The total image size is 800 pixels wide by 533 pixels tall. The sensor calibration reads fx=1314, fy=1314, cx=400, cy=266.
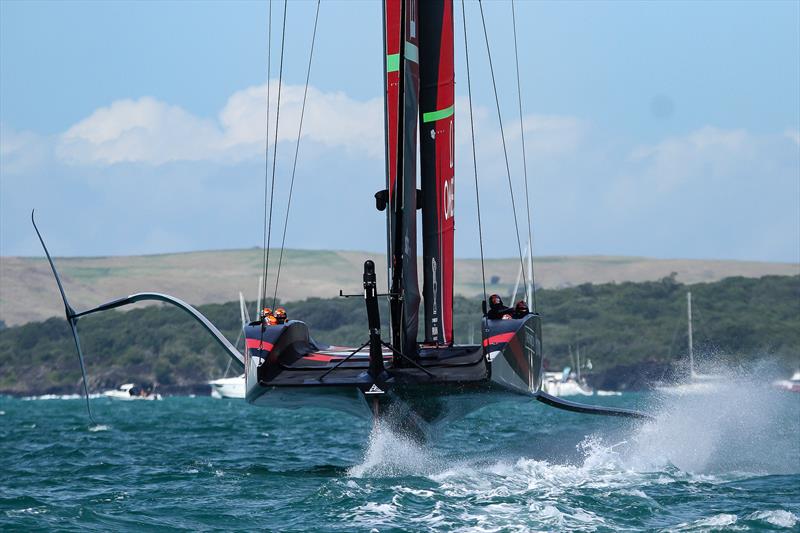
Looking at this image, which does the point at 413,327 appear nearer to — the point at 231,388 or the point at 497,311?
the point at 497,311

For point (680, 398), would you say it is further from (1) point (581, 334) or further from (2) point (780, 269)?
(2) point (780, 269)

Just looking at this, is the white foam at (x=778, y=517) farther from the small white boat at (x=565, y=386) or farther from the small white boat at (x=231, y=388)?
the small white boat at (x=565, y=386)

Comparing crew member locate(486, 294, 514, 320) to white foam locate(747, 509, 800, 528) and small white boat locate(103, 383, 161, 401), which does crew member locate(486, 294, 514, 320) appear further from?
small white boat locate(103, 383, 161, 401)

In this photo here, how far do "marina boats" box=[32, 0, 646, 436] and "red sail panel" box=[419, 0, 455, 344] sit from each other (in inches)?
0.5

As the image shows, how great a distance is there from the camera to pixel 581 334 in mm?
106562

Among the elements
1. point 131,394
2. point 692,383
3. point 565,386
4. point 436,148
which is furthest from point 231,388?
point 436,148

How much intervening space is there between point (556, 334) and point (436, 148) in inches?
3656

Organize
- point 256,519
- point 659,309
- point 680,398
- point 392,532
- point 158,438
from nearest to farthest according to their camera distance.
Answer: point 392,532 < point 256,519 < point 680,398 < point 158,438 < point 659,309

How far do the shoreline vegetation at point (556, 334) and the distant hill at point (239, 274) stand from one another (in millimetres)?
7003

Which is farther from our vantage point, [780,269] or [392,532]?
[780,269]

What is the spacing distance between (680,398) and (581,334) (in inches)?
3471

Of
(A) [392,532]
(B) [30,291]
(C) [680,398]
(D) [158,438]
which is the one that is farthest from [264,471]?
(B) [30,291]

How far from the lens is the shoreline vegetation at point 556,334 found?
96.7m

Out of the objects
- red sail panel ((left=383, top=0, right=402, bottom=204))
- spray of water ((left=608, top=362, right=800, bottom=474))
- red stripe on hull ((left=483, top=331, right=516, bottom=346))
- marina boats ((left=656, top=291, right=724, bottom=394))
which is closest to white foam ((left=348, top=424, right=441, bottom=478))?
red stripe on hull ((left=483, top=331, right=516, bottom=346))
